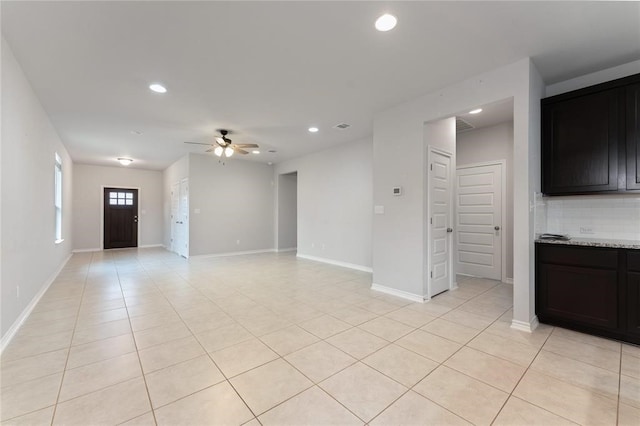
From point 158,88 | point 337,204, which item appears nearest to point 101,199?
point 158,88

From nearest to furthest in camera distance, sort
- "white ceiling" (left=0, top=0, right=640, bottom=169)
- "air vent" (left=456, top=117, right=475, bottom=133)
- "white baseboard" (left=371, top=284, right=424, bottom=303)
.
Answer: "white ceiling" (left=0, top=0, right=640, bottom=169) → "white baseboard" (left=371, top=284, right=424, bottom=303) → "air vent" (left=456, top=117, right=475, bottom=133)

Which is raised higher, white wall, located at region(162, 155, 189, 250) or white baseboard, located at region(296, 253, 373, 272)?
white wall, located at region(162, 155, 189, 250)

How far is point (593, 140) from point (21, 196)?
6278 millimetres

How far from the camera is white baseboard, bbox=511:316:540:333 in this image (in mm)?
2811

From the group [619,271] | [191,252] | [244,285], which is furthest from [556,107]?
[191,252]

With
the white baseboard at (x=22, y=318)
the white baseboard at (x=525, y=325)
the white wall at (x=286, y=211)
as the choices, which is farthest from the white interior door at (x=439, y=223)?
the white wall at (x=286, y=211)

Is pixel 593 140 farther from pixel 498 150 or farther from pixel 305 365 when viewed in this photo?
pixel 305 365

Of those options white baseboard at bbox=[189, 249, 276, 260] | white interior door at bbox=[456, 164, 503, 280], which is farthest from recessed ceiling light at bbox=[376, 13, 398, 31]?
white baseboard at bbox=[189, 249, 276, 260]

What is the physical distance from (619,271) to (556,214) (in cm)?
100

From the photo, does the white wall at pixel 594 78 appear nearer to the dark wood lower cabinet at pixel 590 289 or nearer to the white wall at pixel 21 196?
the dark wood lower cabinet at pixel 590 289

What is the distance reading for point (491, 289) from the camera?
427cm

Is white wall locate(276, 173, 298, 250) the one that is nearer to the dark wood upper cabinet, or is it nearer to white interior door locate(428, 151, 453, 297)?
white interior door locate(428, 151, 453, 297)

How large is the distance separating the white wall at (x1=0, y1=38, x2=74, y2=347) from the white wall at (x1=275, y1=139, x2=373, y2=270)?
5019mm

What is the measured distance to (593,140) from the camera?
2893 millimetres
